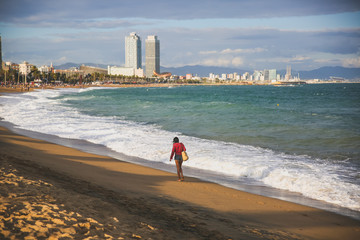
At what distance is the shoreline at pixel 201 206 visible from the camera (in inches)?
251

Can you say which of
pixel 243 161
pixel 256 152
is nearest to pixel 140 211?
pixel 243 161

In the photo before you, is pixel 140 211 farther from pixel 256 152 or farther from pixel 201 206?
pixel 256 152

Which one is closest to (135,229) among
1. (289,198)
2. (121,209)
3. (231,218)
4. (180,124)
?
(121,209)

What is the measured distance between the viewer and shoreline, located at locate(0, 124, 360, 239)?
251 inches

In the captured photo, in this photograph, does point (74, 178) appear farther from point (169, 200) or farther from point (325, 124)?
point (325, 124)

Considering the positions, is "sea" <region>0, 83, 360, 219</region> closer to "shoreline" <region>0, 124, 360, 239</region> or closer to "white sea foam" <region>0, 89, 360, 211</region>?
"white sea foam" <region>0, 89, 360, 211</region>

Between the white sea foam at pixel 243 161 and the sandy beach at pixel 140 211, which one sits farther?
the white sea foam at pixel 243 161

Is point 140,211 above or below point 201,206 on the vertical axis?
above

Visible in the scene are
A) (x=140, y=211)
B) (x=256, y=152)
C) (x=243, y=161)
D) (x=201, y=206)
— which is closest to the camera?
(x=140, y=211)

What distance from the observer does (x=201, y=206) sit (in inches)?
309

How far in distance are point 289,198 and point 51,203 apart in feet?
21.5

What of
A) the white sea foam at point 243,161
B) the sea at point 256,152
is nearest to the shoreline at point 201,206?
the sea at point 256,152

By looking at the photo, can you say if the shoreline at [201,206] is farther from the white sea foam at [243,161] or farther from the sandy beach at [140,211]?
the white sea foam at [243,161]

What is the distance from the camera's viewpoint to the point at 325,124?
83.3 ft
